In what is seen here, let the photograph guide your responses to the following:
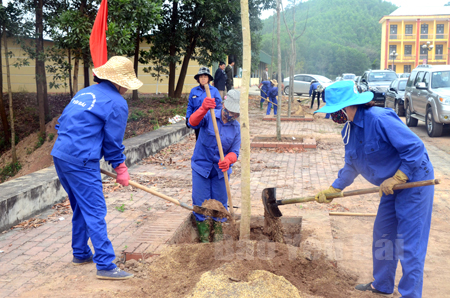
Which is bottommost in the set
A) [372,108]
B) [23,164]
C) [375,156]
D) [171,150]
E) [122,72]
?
[23,164]

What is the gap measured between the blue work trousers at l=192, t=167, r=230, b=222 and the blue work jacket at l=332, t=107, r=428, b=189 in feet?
5.23

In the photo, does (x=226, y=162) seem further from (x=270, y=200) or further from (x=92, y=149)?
(x=92, y=149)

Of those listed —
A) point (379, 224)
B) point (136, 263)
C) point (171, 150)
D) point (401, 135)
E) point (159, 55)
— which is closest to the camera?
point (401, 135)

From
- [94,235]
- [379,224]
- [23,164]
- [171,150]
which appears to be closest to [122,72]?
[94,235]

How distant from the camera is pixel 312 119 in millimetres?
15812

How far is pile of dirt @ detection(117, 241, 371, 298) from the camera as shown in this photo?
126 inches

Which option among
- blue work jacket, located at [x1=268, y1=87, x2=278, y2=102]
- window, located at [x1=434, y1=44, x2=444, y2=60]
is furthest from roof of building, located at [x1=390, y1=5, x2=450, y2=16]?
blue work jacket, located at [x1=268, y1=87, x2=278, y2=102]

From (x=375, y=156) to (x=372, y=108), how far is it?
37cm

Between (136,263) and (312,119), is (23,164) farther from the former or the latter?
(136,263)

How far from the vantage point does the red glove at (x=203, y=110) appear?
4215 millimetres

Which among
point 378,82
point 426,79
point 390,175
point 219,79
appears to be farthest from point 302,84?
point 390,175

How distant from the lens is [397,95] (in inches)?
667

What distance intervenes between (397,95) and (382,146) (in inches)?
595

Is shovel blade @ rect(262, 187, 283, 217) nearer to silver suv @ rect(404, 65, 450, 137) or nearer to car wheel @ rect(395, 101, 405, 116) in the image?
silver suv @ rect(404, 65, 450, 137)
